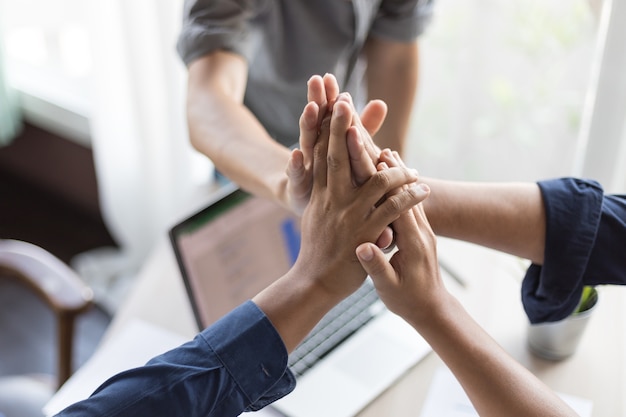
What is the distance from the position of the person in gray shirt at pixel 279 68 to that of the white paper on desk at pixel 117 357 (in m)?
0.30

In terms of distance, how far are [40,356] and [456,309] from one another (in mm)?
1602

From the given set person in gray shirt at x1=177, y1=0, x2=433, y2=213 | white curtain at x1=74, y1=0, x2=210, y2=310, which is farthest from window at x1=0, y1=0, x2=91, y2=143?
person in gray shirt at x1=177, y1=0, x2=433, y2=213

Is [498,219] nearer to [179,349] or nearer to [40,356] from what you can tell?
[179,349]

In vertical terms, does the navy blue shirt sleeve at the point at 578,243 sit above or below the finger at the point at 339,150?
below

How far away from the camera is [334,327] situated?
46.5 inches

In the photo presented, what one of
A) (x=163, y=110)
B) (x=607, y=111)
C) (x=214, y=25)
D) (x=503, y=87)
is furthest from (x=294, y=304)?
(x=163, y=110)

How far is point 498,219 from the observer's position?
3.30 ft

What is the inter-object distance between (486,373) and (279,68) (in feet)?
2.31

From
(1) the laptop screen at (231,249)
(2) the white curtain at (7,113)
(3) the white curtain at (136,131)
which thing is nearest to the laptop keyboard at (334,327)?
(1) the laptop screen at (231,249)

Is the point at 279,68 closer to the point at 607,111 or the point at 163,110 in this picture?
the point at 607,111

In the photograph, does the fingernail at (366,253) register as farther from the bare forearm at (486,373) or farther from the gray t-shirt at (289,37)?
the gray t-shirt at (289,37)

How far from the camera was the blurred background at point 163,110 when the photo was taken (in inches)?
60.5

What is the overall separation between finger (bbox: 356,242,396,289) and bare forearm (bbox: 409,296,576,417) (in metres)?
0.07

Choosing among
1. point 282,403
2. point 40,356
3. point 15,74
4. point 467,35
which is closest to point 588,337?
point 282,403
